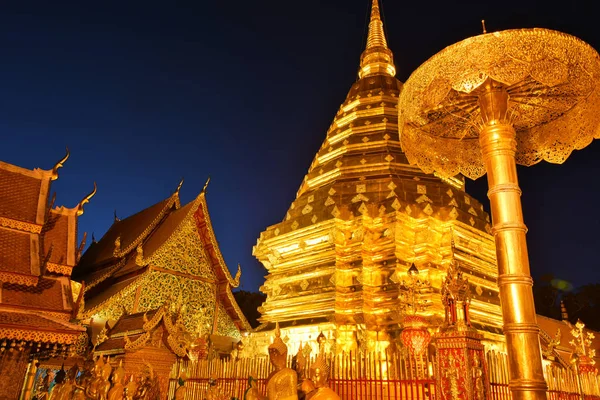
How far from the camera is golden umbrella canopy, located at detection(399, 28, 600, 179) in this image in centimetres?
554

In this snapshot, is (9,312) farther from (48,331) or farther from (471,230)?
(471,230)

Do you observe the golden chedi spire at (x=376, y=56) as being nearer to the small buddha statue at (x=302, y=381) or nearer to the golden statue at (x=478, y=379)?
the small buddha statue at (x=302, y=381)

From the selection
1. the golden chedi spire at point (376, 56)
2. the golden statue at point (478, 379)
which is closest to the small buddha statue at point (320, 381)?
the golden statue at point (478, 379)

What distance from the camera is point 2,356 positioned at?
319 inches

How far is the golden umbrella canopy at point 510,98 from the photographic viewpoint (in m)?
5.54

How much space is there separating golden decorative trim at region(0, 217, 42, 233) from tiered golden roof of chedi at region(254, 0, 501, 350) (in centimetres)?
563

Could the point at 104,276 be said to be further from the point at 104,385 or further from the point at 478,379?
the point at 478,379

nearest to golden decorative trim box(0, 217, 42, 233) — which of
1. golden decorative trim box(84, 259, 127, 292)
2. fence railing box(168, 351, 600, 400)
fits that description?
golden decorative trim box(84, 259, 127, 292)

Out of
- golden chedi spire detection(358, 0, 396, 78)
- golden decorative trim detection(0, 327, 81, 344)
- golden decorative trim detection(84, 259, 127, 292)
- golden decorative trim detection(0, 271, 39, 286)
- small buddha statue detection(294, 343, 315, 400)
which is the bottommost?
small buddha statue detection(294, 343, 315, 400)

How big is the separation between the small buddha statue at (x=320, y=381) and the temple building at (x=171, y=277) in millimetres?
5930

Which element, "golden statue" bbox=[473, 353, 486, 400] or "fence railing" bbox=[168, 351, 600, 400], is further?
"fence railing" bbox=[168, 351, 600, 400]

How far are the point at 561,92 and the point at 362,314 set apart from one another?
5.76 m

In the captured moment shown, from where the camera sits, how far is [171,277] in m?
12.4

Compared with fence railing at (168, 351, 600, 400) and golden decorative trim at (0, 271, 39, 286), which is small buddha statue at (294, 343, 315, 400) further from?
golden decorative trim at (0, 271, 39, 286)
